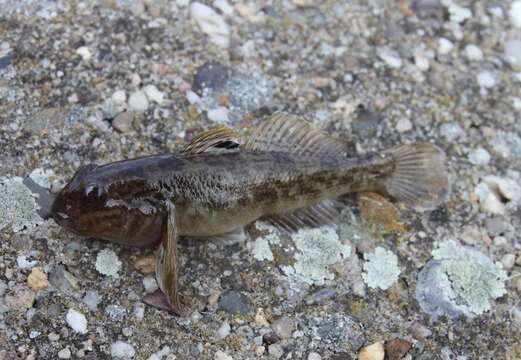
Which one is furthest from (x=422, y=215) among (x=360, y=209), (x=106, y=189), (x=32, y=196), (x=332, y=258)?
(x=32, y=196)

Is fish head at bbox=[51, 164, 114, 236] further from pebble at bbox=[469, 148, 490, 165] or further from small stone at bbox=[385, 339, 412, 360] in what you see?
pebble at bbox=[469, 148, 490, 165]

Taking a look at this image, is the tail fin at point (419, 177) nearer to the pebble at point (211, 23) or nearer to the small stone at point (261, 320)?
the small stone at point (261, 320)

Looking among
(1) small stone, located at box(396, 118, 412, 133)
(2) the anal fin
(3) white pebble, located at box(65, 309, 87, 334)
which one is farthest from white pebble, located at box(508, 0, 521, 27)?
(3) white pebble, located at box(65, 309, 87, 334)

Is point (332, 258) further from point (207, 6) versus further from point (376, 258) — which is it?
point (207, 6)

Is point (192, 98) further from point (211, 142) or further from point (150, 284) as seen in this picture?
point (150, 284)

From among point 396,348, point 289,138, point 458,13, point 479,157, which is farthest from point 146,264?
point 458,13

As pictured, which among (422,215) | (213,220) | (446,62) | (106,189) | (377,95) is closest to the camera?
(106,189)

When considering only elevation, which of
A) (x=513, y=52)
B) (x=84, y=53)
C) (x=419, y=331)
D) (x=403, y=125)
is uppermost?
(x=84, y=53)
